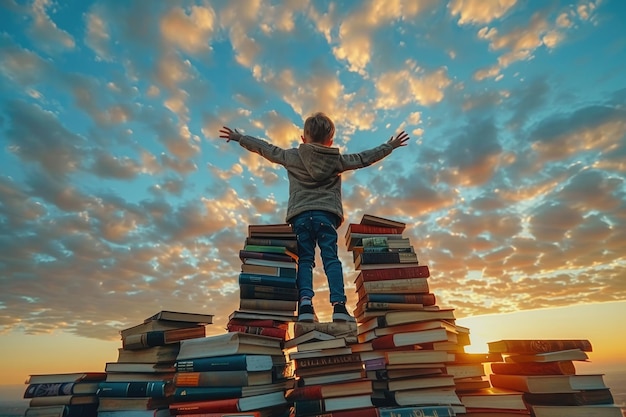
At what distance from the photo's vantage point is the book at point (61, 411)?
A: 3010 millimetres

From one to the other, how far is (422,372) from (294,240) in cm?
220

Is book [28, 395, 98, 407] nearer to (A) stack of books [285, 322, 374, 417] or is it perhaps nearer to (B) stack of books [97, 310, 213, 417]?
(B) stack of books [97, 310, 213, 417]

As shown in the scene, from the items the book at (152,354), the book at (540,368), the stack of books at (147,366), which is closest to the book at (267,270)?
the stack of books at (147,366)

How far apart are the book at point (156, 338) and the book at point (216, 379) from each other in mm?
445

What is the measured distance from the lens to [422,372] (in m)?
3.02

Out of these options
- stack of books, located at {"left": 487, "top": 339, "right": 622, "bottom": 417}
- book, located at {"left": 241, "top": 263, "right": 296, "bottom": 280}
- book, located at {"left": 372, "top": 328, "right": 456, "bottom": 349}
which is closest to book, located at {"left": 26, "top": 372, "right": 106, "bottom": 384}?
book, located at {"left": 241, "top": 263, "right": 296, "bottom": 280}

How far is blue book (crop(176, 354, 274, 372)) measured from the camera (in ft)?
9.35

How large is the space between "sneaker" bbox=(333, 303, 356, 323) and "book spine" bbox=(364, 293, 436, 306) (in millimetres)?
324

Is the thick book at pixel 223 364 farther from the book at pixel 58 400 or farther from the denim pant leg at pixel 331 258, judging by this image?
the denim pant leg at pixel 331 258

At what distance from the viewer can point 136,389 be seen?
302 centimetres

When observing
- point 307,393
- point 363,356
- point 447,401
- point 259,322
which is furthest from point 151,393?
point 447,401

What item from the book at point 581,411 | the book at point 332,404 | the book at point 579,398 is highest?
the book at point 332,404

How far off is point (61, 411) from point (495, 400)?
3.73 m

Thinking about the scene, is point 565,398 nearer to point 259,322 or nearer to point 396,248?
point 396,248
